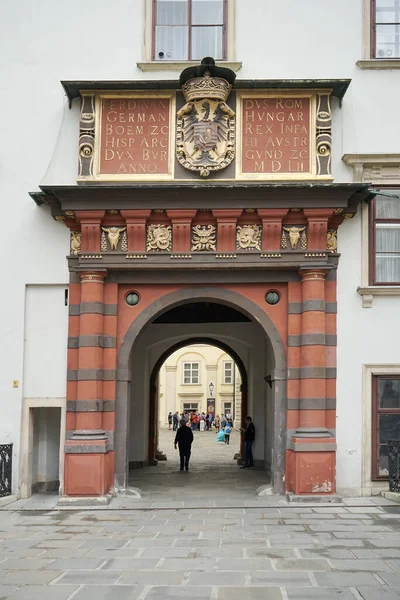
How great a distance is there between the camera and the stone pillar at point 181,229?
14438 millimetres

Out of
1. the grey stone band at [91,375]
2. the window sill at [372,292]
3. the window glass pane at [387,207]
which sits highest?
the window glass pane at [387,207]

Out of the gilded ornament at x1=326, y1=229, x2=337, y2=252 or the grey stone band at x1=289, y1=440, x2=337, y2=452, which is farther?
the gilded ornament at x1=326, y1=229, x2=337, y2=252

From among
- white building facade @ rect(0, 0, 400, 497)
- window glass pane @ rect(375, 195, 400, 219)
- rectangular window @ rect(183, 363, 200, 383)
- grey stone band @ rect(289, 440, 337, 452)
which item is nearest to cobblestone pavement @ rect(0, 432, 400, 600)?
grey stone band @ rect(289, 440, 337, 452)

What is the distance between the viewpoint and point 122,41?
50.9 ft

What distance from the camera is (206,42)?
1569 cm

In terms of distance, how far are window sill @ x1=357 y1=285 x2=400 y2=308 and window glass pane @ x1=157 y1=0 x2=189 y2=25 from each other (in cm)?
635

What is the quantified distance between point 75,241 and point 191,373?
41.2 meters

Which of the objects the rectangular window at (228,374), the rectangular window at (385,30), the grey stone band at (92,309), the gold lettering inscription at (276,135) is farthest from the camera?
the rectangular window at (228,374)

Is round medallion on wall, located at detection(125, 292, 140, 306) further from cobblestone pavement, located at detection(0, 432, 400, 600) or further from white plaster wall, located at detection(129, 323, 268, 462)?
white plaster wall, located at detection(129, 323, 268, 462)

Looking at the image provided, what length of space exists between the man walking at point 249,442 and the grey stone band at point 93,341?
794 cm

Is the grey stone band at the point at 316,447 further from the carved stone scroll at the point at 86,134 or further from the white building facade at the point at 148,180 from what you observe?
the carved stone scroll at the point at 86,134

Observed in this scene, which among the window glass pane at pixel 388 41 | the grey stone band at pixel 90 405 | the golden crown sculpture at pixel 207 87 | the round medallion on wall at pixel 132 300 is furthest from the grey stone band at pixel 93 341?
the window glass pane at pixel 388 41

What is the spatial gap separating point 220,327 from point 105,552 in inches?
504

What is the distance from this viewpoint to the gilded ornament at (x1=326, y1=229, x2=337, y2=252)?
14805mm
